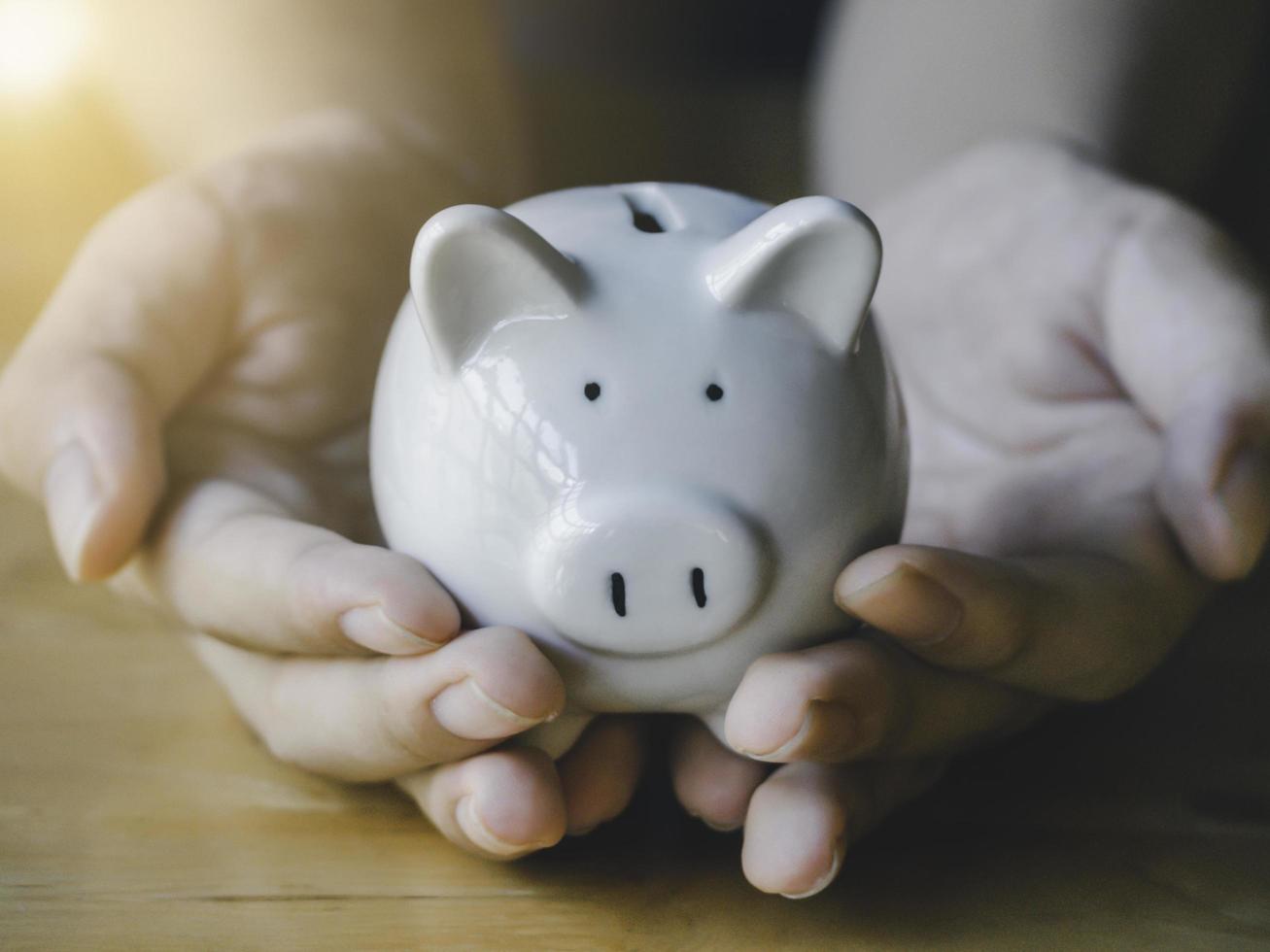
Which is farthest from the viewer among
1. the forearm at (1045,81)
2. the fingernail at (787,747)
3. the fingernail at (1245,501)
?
the forearm at (1045,81)

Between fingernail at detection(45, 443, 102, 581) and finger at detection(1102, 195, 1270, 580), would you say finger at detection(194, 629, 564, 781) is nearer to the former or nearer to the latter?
fingernail at detection(45, 443, 102, 581)

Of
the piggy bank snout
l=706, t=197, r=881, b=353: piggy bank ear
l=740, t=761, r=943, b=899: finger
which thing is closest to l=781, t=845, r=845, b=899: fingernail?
l=740, t=761, r=943, b=899: finger

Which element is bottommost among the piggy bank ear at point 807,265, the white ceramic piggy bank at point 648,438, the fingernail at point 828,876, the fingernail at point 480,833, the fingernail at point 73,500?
the fingernail at point 480,833

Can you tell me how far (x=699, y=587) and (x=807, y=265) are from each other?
0.47 feet

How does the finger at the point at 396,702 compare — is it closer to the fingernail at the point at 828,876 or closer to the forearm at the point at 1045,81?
the fingernail at the point at 828,876

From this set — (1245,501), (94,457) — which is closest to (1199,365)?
(1245,501)

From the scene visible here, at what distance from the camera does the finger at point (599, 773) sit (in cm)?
57

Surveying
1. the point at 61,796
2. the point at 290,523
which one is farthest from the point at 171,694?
the point at 290,523

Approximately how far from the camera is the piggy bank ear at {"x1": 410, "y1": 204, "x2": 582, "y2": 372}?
0.49m

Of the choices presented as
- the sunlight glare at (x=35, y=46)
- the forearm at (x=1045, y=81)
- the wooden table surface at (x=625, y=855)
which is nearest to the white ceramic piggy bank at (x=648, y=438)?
the wooden table surface at (x=625, y=855)

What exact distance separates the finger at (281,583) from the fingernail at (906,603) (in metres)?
0.17

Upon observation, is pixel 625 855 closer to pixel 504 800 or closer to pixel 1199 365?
pixel 504 800

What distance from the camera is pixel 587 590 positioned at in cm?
50

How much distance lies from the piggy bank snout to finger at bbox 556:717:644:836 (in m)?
0.09
